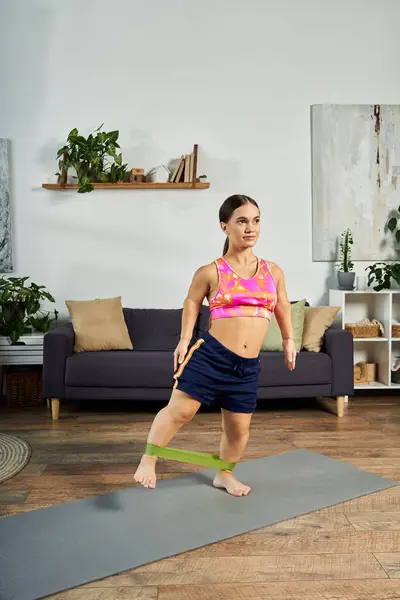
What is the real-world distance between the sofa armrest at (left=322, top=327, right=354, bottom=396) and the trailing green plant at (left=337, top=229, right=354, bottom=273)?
0.82 m

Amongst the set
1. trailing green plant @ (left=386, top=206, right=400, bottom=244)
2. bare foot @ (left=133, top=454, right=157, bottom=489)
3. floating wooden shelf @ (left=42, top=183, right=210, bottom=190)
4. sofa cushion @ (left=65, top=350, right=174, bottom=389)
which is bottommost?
bare foot @ (left=133, top=454, right=157, bottom=489)

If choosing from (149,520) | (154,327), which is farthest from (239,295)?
(154,327)

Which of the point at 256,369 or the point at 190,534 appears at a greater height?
the point at 256,369

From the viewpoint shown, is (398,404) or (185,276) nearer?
(398,404)

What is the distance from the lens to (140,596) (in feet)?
6.43

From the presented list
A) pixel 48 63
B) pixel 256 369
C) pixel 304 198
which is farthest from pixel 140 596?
pixel 48 63

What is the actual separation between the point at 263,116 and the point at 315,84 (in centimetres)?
52

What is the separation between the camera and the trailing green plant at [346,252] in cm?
514

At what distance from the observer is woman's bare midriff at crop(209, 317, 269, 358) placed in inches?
104

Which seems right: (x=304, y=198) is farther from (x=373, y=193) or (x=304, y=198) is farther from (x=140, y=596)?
(x=140, y=596)

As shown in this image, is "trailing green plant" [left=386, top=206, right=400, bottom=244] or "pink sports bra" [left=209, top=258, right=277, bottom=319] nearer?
"pink sports bra" [left=209, top=258, right=277, bottom=319]

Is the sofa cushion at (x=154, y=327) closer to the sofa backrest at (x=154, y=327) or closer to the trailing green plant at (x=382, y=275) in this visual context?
the sofa backrest at (x=154, y=327)

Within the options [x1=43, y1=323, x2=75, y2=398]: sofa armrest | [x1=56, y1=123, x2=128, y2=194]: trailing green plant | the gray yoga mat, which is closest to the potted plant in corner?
[x1=56, y1=123, x2=128, y2=194]: trailing green plant

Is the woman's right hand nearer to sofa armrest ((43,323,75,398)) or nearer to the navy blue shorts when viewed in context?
the navy blue shorts
